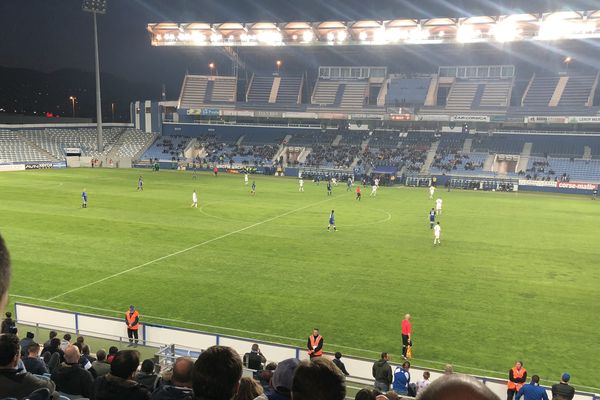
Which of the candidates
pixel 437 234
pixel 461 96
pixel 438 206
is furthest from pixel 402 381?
pixel 461 96

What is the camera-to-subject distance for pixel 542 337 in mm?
15266

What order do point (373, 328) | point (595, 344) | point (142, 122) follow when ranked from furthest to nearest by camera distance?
point (142, 122)
point (373, 328)
point (595, 344)

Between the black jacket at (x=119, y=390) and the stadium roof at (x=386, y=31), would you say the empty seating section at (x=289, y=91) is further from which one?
the black jacket at (x=119, y=390)

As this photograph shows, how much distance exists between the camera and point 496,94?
7062 cm

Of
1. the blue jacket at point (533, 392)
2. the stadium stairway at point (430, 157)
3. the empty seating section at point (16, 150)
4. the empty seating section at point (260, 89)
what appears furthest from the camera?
the empty seating section at point (260, 89)

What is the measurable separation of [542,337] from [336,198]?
101 feet

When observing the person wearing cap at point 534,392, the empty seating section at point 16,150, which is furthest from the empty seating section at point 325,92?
the person wearing cap at point 534,392

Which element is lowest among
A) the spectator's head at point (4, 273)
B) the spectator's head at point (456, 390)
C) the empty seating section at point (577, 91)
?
the spectator's head at point (456, 390)

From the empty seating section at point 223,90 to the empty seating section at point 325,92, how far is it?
14.0 m

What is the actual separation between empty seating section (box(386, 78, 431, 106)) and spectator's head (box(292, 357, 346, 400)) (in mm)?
74267

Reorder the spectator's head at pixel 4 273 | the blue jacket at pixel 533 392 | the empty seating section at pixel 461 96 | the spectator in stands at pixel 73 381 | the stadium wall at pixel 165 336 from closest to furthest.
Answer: the spectator's head at pixel 4 273 → the spectator in stands at pixel 73 381 → the blue jacket at pixel 533 392 → the stadium wall at pixel 165 336 → the empty seating section at pixel 461 96

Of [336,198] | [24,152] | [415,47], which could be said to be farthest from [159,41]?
[336,198]

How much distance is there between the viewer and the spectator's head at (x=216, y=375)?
3.13 m

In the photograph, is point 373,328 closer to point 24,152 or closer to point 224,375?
point 224,375
